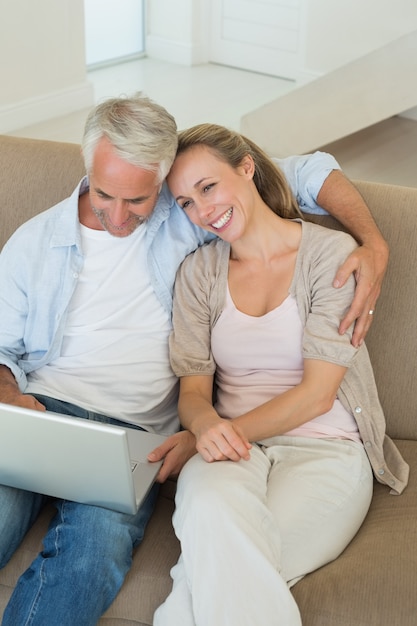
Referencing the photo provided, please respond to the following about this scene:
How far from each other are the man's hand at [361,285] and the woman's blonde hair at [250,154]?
8.6 inches

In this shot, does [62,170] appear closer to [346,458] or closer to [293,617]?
[346,458]

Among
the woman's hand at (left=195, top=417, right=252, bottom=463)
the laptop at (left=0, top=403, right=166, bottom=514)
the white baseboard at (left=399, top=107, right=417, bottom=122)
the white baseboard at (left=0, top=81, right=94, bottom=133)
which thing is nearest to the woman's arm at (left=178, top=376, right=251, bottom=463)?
the woman's hand at (left=195, top=417, right=252, bottom=463)

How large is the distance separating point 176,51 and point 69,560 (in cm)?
541

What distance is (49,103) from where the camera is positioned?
5.15 m

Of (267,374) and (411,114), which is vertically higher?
(267,374)

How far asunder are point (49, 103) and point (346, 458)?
396 cm

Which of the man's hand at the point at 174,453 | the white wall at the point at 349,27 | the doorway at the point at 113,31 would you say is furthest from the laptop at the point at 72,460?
the doorway at the point at 113,31

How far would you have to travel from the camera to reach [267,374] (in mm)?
1820

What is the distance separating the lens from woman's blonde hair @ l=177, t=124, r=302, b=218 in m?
1.76

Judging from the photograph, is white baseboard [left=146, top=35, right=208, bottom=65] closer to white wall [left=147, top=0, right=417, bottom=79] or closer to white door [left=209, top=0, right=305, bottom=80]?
white wall [left=147, top=0, right=417, bottom=79]

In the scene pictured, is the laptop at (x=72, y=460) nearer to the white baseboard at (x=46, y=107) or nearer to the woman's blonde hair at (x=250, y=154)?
the woman's blonde hair at (x=250, y=154)

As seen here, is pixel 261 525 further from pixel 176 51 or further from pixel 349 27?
pixel 176 51

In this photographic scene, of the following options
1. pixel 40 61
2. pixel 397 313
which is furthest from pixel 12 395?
pixel 40 61

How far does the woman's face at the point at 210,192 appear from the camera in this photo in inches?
68.7
